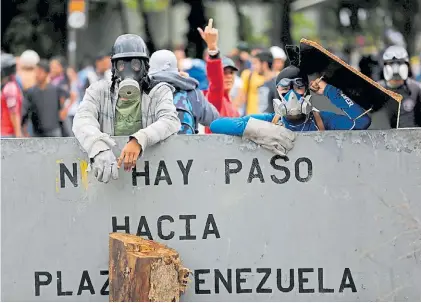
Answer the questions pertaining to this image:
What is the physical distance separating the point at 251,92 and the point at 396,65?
4955 mm

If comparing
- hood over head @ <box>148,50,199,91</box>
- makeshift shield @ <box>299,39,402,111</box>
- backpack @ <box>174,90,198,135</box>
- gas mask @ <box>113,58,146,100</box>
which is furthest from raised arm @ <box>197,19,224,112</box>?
makeshift shield @ <box>299,39,402,111</box>

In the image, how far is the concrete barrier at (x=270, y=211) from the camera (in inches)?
A: 302

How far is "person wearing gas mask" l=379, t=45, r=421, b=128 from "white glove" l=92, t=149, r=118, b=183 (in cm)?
382

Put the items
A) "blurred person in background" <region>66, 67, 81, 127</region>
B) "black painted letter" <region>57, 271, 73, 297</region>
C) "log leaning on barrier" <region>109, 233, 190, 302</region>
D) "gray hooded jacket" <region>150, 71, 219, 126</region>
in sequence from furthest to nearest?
"blurred person in background" <region>66, 67, 81, 127</region> → "gray hooded jacket" <region>150, 71, 219, 126</region> → "black painted letter" <region>57, 271, 73, 297</region> → "log leaning on barrier" <region>109, 233, 190, 302</region>

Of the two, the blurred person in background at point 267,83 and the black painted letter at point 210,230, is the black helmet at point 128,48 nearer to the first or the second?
the black painted letter at point 210,230

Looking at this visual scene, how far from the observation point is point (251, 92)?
16469mm

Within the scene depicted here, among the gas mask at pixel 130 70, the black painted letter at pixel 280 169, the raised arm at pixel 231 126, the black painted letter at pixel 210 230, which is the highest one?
the gas mask at pixel 130 70

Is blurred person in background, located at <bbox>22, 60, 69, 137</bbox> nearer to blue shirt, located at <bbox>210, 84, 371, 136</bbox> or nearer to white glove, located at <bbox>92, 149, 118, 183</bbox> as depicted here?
blue shirt, located at <bbox>210, 84, 371, 136</bbox>

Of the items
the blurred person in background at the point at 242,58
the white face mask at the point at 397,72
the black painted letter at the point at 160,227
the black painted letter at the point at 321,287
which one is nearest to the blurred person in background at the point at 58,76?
the blurred person in background at the point at 242,58

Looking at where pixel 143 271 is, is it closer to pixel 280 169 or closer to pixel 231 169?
pixel 231 169

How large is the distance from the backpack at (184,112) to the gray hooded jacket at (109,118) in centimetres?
111

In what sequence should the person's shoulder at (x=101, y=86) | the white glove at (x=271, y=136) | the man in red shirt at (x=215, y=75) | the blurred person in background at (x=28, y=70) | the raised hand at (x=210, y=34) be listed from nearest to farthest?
1. the white glove at (x=271, y=136)
2. the person's shoulder at (x=101, y=86)
3. the raised hand at (x=210, y=34)
4. the man in red shirt at (x=215, y=75)
5. the blurred person in background at (x=28, y=70)

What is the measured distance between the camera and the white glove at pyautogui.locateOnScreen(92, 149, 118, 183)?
744cm

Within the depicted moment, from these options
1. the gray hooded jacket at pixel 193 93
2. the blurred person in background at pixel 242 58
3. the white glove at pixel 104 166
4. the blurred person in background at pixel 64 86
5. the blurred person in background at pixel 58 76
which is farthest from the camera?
the blurred person in background at pixel 58 76
